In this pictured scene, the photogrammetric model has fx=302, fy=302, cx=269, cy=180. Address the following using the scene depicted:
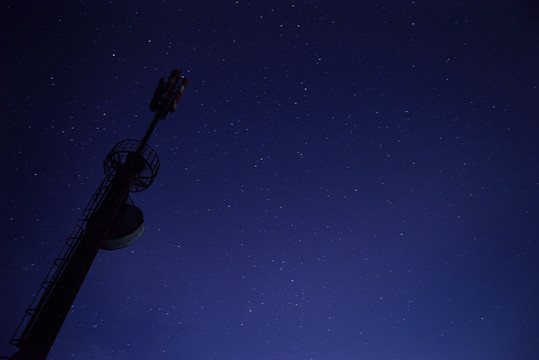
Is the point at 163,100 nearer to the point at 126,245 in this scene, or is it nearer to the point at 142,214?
the point at 142,214

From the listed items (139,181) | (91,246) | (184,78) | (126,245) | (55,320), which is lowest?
(55,320)

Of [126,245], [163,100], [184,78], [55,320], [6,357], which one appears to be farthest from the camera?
[184,78]

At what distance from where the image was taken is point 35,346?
21.4 feet

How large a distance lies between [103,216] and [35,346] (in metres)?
3.15

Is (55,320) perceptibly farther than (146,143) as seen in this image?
No

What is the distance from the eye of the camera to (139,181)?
31.2 feet

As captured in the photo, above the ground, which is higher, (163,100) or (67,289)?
(163,100)

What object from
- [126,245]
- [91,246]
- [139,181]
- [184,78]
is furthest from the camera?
[184,78]

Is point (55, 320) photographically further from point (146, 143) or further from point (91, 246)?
point (146, 143)

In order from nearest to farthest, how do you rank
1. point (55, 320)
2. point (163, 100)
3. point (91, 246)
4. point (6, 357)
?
1. point (6, 357)
2. point (55, 320)
3. point (91, 246)
4. point (163, 100)

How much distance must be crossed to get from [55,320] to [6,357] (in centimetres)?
97

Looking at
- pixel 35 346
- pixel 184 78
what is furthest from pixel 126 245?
pixel 184 78

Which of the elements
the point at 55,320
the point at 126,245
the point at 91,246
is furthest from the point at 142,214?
the point at 55,320

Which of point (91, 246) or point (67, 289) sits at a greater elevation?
point (91, 246)
